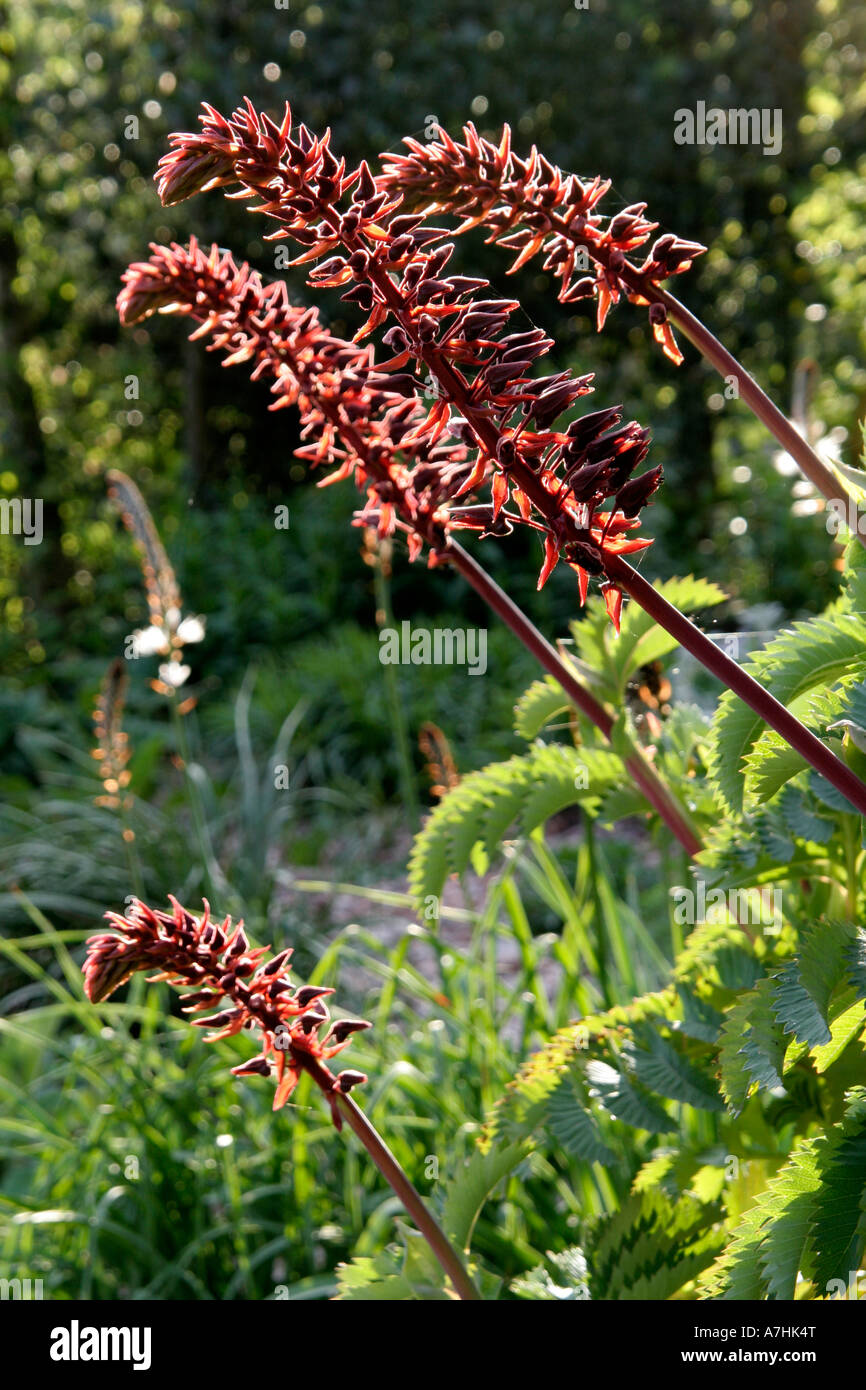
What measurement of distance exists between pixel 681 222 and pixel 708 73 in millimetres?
894

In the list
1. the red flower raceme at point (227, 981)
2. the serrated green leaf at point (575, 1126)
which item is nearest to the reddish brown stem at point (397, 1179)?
the red flower raceme at point (227, 981)

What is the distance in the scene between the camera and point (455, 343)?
0.73 meters

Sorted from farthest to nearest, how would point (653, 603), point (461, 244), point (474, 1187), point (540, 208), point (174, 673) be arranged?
1. point (461, 244)
2. point (174, 673)
3. point (474, 1187)
4. point (540, 208)
5. point (653, 603)

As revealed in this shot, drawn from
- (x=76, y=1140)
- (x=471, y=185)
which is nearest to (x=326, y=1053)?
(x=471, y=185)

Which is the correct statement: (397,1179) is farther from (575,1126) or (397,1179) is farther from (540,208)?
(540,208)

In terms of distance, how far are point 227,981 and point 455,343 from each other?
45cm

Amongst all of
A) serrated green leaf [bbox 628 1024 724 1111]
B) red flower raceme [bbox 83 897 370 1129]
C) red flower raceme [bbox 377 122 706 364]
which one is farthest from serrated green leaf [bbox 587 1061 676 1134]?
red flower raceme [bbox 377 122 706 364]

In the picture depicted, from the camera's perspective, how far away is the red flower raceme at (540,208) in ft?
2.60

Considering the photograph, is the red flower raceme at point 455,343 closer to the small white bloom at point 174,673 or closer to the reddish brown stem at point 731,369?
the reddish brown stem at point 731,369

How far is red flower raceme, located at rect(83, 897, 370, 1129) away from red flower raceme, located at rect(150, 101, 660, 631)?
338 millimetres

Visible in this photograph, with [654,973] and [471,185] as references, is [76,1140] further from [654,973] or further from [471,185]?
[471,185]

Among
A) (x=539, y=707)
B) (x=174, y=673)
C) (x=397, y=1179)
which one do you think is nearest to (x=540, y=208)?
(x=539, y=707)

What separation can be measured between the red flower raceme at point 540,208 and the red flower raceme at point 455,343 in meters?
0.04

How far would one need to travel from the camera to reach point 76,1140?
7.36ft
